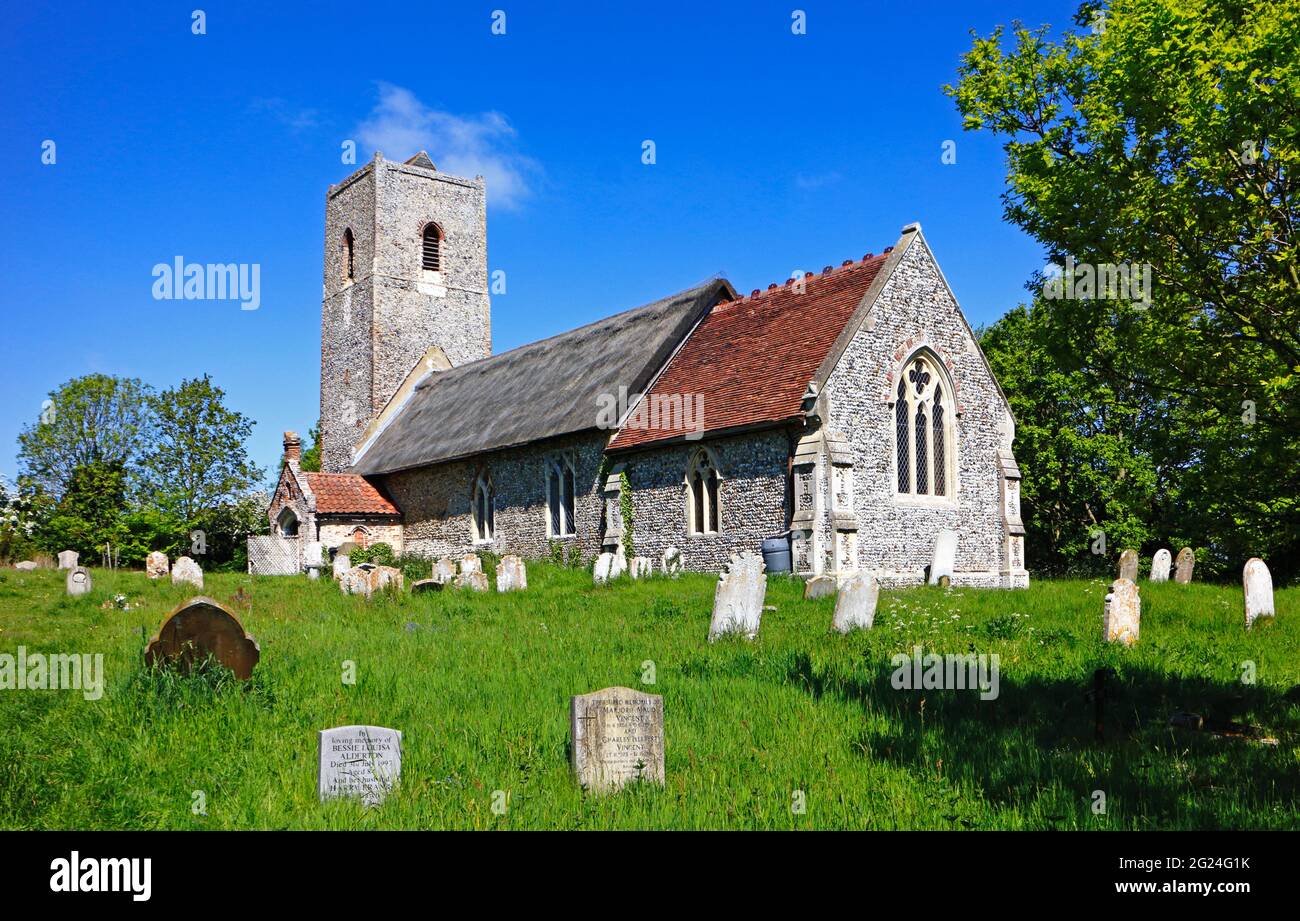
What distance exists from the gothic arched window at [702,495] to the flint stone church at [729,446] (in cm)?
4

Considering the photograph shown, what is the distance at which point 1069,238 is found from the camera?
10.8 m

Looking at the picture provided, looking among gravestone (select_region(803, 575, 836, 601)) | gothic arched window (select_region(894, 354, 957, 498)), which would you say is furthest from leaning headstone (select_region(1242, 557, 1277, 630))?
gothic arched window (select_region(894, 354, 957, 498))

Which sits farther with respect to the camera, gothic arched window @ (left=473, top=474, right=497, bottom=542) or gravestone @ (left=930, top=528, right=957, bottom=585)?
gothic arched window @ (left=473, top=474, right=497, bottom=542)

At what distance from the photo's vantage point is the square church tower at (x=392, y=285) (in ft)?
122

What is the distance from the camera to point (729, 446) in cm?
2041

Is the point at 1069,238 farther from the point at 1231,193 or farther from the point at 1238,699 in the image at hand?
the point at 1238,699

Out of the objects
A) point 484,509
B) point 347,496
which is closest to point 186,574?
point 484,509

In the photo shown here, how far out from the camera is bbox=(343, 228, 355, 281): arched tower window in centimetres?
3941

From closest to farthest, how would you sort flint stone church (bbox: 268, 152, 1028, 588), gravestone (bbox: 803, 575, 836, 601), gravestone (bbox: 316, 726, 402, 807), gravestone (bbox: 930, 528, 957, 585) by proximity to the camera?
gravestone (bbox: 316, 726, 402, 807) < gravestone (bbox: 803, 575, 836, 601) < gravestone (bbox: 930, 528, 957, 585) < flint stone church (bbox: 268, 152, 1028, 588)

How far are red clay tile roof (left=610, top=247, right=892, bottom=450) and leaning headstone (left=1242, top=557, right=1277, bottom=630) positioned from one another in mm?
8352

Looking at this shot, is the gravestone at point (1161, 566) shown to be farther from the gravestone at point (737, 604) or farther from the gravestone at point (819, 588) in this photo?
the gravestone at point (737, 604)

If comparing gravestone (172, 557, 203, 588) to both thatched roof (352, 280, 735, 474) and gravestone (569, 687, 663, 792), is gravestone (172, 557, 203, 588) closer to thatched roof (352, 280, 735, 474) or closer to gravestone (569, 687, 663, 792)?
thatched roof (352, 280, 735, 474)
